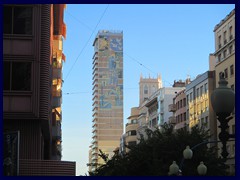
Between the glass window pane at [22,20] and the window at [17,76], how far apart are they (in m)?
1.66

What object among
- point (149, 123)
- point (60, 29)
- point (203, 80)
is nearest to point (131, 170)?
point (60, 29)

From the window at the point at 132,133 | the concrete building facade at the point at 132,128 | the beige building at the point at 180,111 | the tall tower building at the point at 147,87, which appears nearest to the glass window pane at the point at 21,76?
the beige building at the point at 180,111

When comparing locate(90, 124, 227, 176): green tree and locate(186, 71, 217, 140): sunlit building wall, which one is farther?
locate(186, 71, 217, 140): sunlit building wall

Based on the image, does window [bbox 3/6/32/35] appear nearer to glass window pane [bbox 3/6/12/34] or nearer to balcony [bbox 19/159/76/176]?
glass window pane [bbox 3/6/12/34]

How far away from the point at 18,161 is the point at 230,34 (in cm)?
5330

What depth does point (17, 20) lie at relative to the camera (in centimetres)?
2786

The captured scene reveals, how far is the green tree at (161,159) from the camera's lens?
35969mm

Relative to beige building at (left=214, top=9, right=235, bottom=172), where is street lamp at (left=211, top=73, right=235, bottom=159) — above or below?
below

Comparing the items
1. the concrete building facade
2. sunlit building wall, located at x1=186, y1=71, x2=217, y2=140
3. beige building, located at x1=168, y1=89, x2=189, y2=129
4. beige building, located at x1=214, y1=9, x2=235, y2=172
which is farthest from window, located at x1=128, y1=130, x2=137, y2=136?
beige building, located at x1=214, y1=9, x2=235, y2=172

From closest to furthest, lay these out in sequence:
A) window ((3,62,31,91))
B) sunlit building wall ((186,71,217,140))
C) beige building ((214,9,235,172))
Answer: window ((3,62,31,91))
beige building ((214,9,235,172))
sunlit building wall ((186,71,217,140))

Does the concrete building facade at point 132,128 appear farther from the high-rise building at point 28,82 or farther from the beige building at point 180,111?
the high-rise building at point 28,82

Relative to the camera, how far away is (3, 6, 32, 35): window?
27.7 m

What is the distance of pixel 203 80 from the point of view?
82.6 m

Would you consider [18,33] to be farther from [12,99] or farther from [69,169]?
[69,169]
